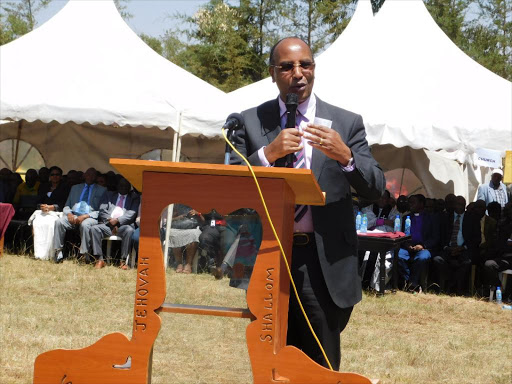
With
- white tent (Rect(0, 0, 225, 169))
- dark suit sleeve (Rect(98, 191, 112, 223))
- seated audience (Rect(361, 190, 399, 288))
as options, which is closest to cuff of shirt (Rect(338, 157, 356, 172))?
seated audience (Rect(361, 190, 399, 288))

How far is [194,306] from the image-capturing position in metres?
2.63

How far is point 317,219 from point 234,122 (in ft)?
1.56

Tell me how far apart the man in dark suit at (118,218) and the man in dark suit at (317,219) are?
8.72m

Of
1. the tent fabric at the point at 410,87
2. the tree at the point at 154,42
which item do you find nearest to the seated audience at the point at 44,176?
the tent fabric at the point at 410,87

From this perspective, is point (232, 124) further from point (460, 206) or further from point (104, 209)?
point (104, 209)

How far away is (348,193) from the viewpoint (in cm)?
314

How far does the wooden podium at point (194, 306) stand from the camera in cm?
255

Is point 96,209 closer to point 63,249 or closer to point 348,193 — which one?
point 63,249

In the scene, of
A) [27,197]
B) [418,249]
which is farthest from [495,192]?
[27,197]

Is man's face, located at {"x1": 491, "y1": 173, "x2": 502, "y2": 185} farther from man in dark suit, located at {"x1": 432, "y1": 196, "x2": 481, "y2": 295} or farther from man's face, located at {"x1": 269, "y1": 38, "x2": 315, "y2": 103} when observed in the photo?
man's face, located at {"x1": 269, "y1": 38, "x2": 315, "y2": 103}

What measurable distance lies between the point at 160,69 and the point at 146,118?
171cm

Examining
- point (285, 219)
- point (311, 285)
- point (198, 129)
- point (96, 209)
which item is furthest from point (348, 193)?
point (96, 209)

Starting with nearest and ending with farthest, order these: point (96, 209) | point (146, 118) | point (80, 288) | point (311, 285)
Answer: point (311, 285), point (80, 288), point (146, 118), point (96, 209)

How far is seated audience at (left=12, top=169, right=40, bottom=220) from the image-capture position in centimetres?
1316
